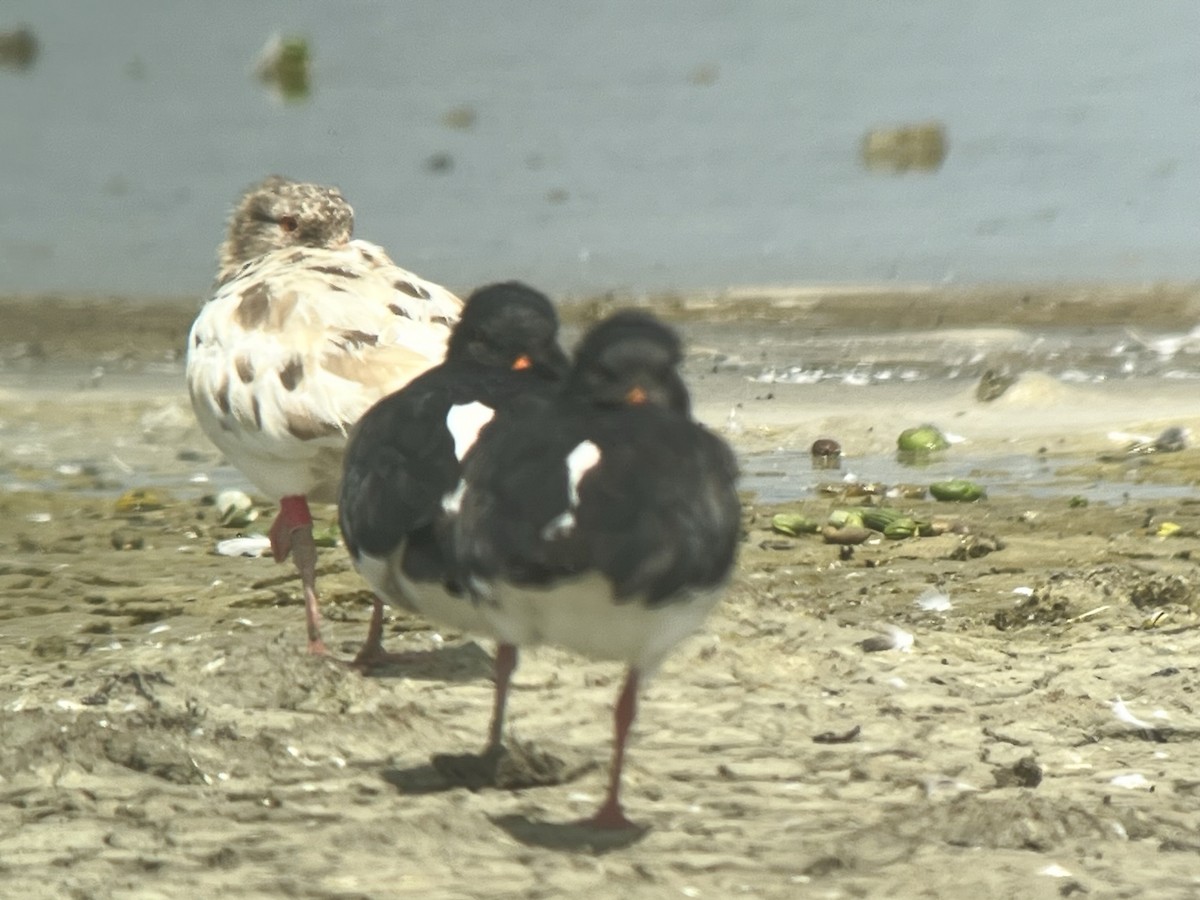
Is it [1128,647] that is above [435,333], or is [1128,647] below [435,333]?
below

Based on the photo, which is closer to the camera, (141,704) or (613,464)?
(613,464)

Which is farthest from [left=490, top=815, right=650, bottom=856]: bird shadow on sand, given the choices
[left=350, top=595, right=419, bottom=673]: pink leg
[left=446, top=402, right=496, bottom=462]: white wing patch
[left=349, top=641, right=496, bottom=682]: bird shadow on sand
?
[left=350, top=595, right=419, bottom=673]: pink leg

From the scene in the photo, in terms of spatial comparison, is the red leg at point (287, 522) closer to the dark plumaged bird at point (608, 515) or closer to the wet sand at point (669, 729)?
the wet sand at point (669, 729)

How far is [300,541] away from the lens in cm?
712

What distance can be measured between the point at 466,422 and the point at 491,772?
2.84 ft

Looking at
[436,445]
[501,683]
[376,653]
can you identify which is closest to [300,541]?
[376,653]

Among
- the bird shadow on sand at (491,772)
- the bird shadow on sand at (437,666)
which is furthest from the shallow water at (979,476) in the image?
the bird shadow on sand at (491,772)

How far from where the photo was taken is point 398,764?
18.0ft

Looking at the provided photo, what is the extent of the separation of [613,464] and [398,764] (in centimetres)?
140

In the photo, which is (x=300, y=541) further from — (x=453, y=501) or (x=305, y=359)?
(x=453, y=501)

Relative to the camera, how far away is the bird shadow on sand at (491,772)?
17.2 feet

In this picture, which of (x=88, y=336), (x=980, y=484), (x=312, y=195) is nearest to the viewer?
(x=312, y=195)

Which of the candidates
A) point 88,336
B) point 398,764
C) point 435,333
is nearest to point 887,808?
point 398,764

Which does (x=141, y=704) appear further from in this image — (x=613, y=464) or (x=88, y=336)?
(x=88, y=336)
